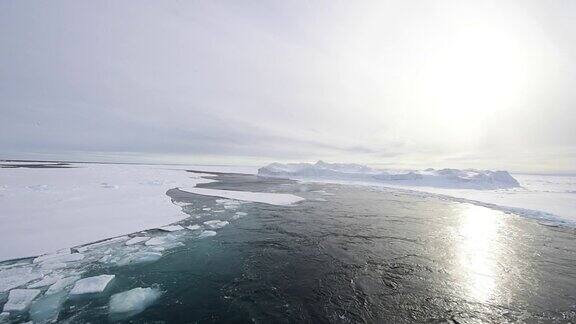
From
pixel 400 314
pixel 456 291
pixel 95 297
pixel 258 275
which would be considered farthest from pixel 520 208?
→ pixel 95 297

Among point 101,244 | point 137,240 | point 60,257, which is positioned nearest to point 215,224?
point 137,240

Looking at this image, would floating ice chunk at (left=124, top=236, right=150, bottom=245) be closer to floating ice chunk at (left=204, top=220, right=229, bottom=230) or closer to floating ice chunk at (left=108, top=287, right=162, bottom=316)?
floating ice chunk at (left=204, top=220, right=229, bottom=230)

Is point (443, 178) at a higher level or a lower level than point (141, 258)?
higher

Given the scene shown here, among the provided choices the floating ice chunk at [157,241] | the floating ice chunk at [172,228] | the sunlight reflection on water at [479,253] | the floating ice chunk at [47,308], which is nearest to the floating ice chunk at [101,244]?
the floating ice chunk at [157,241]

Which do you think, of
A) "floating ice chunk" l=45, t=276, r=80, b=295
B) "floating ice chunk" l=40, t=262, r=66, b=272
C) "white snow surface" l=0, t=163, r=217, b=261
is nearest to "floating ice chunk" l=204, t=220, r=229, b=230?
"white snow surface" l=0, t=163, r=217, b=261

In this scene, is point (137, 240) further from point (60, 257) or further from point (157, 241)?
point (60, 257)

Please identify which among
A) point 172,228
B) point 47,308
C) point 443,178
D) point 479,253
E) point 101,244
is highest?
point 443,178
